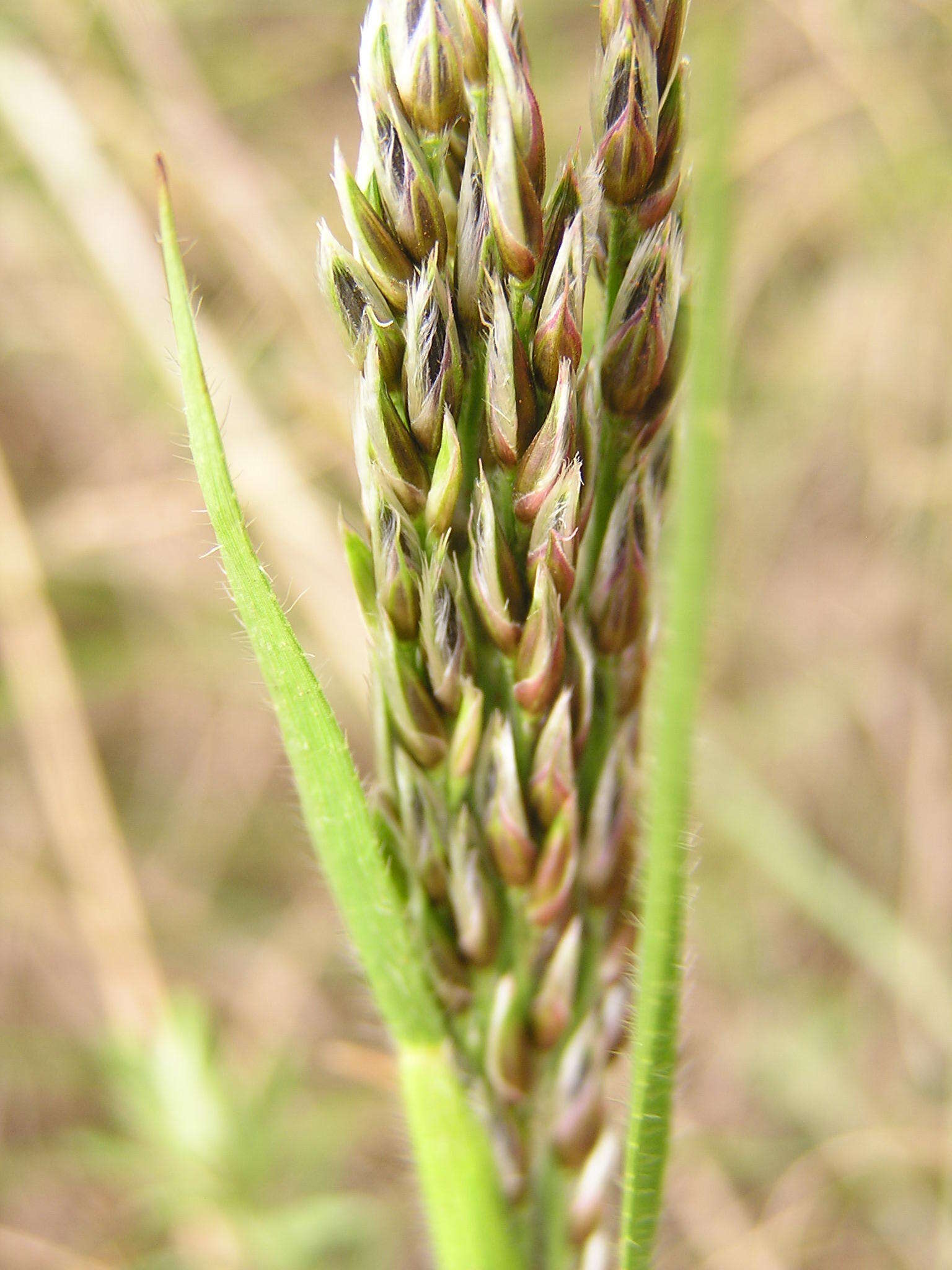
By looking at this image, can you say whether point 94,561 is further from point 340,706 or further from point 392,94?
point 392,94

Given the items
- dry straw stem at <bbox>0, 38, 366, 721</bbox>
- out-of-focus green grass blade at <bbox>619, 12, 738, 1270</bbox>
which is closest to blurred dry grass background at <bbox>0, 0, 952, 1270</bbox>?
dry straw stem at <bbox>0, 38, 366, 721</bbox>

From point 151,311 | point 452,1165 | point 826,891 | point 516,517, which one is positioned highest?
point 151,311

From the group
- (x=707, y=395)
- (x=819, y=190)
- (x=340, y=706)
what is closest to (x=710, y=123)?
(x=707, y=395)

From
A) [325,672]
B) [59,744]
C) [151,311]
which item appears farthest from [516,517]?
[59,744]

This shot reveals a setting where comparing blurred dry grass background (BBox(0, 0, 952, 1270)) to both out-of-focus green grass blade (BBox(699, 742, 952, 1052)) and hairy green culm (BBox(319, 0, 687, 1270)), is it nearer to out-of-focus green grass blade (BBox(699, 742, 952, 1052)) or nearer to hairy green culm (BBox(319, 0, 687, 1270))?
out-of-focus green grass blade (BBox(699, 742, 952, 1052))

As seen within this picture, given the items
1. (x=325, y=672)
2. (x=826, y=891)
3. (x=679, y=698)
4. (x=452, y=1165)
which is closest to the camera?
(x=679, y=698)

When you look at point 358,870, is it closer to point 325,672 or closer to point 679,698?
point 679,698
